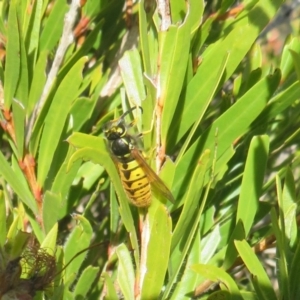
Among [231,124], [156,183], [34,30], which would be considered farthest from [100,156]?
[34,30]

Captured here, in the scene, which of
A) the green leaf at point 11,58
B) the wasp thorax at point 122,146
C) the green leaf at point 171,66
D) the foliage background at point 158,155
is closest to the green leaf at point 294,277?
the foliage background at point 158,155

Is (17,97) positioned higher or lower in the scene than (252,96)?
higher

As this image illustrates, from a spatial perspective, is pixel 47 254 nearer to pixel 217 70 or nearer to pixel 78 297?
pixel 78 297

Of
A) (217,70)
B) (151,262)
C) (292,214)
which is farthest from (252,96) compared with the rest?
(151,262)

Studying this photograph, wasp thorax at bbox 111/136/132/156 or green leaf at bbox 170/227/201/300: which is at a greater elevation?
wasp thorax at bbox 111/136/132/156

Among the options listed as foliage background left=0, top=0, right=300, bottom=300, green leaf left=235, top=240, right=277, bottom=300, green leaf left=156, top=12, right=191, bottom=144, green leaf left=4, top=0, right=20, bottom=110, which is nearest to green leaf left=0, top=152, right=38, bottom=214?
foliage background left=0, top=0, right=300, bottom=300

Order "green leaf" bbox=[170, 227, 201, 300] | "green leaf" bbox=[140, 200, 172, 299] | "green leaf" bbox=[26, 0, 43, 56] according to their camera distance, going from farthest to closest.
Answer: "green leaf" bbox=[26, 0, 43, 56] < "green leaf" bbox=[170, 227, 201, 300] < "green leaf" bbox=[140, 200, 172, 299]

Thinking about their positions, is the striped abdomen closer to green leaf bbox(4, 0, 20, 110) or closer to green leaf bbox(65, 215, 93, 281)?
green leaf bbox(65, 215, 93, 281)
